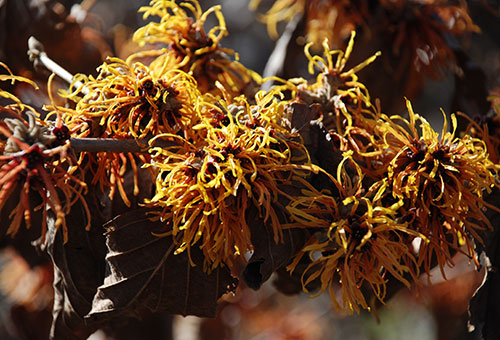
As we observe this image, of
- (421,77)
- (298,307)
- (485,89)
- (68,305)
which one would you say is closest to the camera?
(68,305)

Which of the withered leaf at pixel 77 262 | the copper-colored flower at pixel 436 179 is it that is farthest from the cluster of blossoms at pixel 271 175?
the withered leaf at pixel 77 262

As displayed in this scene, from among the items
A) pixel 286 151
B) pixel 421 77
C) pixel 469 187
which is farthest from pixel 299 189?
pixel 421 77

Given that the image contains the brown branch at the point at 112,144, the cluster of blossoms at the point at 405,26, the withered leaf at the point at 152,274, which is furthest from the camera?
the cluster of blossoms at the point at 405,26

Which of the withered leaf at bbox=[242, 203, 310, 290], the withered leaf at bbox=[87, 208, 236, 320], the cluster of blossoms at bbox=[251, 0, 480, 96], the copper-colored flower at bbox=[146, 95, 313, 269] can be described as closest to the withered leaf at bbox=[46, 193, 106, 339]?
the withered leaf at bbox=[87, 208, 236, 320]

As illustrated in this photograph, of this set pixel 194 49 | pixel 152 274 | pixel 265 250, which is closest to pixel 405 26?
pixel 194 49

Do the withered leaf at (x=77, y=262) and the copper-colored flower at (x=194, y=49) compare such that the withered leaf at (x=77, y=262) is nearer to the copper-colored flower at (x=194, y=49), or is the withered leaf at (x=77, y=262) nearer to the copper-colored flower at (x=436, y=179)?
the copper-colored flower at (x=194, y=49)

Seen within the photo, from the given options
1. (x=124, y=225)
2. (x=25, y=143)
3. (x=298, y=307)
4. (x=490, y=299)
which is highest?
(x=25, y=143)

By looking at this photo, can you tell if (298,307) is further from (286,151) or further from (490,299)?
(286,151)

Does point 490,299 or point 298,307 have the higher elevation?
point 490,299

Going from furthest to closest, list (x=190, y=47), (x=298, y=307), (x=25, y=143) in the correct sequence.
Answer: (x=298, y=307) < (x=190, y=47) < (x=25, y=143)
